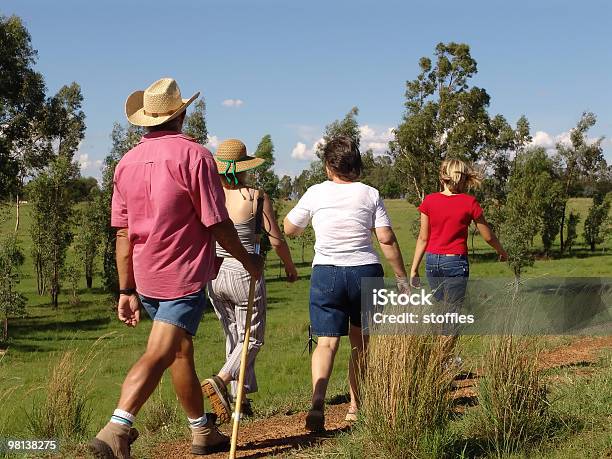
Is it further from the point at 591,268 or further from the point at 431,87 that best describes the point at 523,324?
the point at 591,268

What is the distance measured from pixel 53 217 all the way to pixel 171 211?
30713 millimetres

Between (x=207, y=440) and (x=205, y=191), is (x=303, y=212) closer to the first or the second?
(x=205, y=191)

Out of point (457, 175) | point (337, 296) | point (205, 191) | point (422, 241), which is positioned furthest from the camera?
point (422, 241)

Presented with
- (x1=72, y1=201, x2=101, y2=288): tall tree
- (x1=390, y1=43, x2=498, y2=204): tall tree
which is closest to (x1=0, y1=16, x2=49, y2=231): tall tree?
(x1=72, y1=201, x2=101, y2=288): tall tree

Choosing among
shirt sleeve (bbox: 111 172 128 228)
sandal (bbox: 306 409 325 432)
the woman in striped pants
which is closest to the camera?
shirt sleeve (bbox: 111 172 128 228)

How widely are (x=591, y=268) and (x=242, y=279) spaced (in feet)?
127

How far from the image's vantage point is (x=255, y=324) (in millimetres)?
5703

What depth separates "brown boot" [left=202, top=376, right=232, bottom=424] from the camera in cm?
518

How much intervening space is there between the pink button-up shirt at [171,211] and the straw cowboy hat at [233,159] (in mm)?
1479

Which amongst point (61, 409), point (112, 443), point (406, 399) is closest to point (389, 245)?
point (406, 399)

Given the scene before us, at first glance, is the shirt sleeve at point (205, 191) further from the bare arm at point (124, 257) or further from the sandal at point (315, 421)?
the sandal at point (315, 421)

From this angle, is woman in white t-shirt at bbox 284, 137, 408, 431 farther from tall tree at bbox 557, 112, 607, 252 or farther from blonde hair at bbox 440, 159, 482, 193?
tall tree at bbox 557, 112, 607, 252

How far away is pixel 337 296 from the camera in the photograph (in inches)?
203

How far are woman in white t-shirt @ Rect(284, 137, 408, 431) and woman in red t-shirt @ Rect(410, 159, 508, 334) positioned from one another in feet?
5.74
